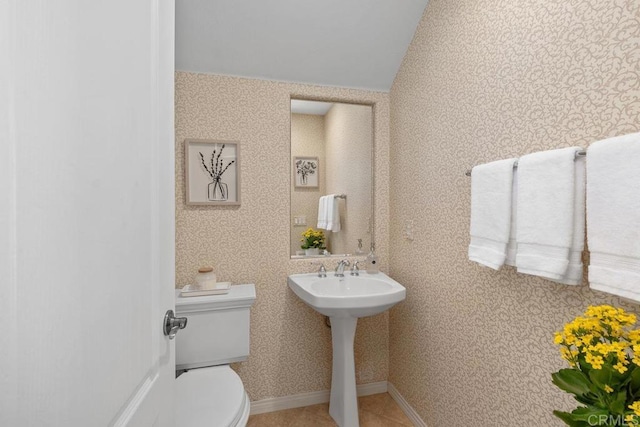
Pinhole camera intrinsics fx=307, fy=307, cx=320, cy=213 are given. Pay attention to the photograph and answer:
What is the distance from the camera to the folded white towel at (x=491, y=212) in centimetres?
111

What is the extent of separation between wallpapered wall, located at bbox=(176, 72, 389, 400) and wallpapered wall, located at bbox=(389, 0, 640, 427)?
0.53 meters

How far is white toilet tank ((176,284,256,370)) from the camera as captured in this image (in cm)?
156

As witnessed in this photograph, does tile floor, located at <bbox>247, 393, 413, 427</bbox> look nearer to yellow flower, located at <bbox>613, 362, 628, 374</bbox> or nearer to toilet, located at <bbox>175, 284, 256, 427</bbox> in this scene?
toilet, located at <bbox>175, 284, 256, 427</bbox>

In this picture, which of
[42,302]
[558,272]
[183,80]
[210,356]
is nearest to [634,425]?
[558,272]

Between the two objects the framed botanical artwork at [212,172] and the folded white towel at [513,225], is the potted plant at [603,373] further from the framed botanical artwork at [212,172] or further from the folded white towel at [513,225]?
the framed botanical artwork at [212,172]

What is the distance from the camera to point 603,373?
603 millimetres

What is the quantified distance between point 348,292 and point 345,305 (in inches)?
15.0

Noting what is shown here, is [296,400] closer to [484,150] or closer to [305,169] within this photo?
[305,169]

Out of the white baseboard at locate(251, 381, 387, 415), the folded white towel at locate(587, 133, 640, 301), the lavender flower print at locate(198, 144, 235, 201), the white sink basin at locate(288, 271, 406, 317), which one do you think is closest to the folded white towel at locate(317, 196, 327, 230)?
the white sink basin at locate(288, 271, 406, 317)

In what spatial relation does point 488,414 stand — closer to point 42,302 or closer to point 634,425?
point 634,425

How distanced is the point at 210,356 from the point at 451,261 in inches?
52.2

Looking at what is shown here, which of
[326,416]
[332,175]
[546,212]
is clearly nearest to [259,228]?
Answer: [332,175]

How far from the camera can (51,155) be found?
42cm

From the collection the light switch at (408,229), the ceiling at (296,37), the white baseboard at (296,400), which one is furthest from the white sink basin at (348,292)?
the ceiling at (296,37)
